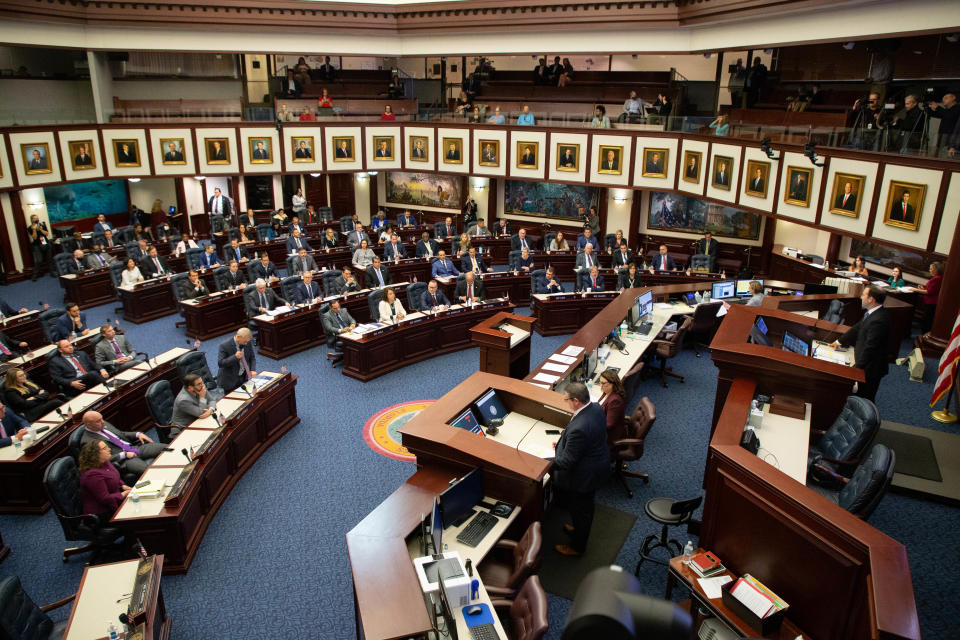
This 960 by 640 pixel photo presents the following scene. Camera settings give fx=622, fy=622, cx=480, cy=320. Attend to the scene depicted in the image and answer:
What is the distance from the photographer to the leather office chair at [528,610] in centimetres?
412

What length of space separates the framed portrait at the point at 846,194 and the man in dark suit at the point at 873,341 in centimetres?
452

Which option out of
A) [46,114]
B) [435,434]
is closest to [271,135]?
[46,114]

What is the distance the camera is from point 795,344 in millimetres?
8125

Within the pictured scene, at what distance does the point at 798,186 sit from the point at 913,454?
6.73 meters

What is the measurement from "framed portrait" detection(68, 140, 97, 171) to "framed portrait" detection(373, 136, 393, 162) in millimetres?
8348

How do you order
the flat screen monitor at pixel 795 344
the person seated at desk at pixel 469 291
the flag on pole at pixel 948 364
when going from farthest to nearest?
the person seated at desk at pixel 469 291 < the flag on pole at pixel 948 364 < the flat screen monitor at pixel 795 344

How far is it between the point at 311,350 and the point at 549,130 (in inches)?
414

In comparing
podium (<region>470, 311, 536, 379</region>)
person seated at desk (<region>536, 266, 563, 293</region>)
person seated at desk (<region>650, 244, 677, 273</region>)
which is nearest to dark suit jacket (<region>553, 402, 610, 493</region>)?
podium (<region>470, 311, 536, 379</region>)

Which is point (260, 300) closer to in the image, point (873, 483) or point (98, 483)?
point (98, 483)

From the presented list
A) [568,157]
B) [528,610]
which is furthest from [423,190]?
[528,610]

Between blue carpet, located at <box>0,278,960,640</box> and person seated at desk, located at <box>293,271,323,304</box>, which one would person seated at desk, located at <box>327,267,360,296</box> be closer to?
person seated at desk, located at <box>293,271,323,304</box>

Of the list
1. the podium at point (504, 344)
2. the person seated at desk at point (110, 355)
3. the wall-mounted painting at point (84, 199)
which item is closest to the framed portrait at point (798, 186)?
the podium at point (504, 344)

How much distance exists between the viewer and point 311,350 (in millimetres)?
12258

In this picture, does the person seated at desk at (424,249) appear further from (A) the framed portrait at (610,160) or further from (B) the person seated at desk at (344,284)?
(A) the framed portrait at (610,160)
